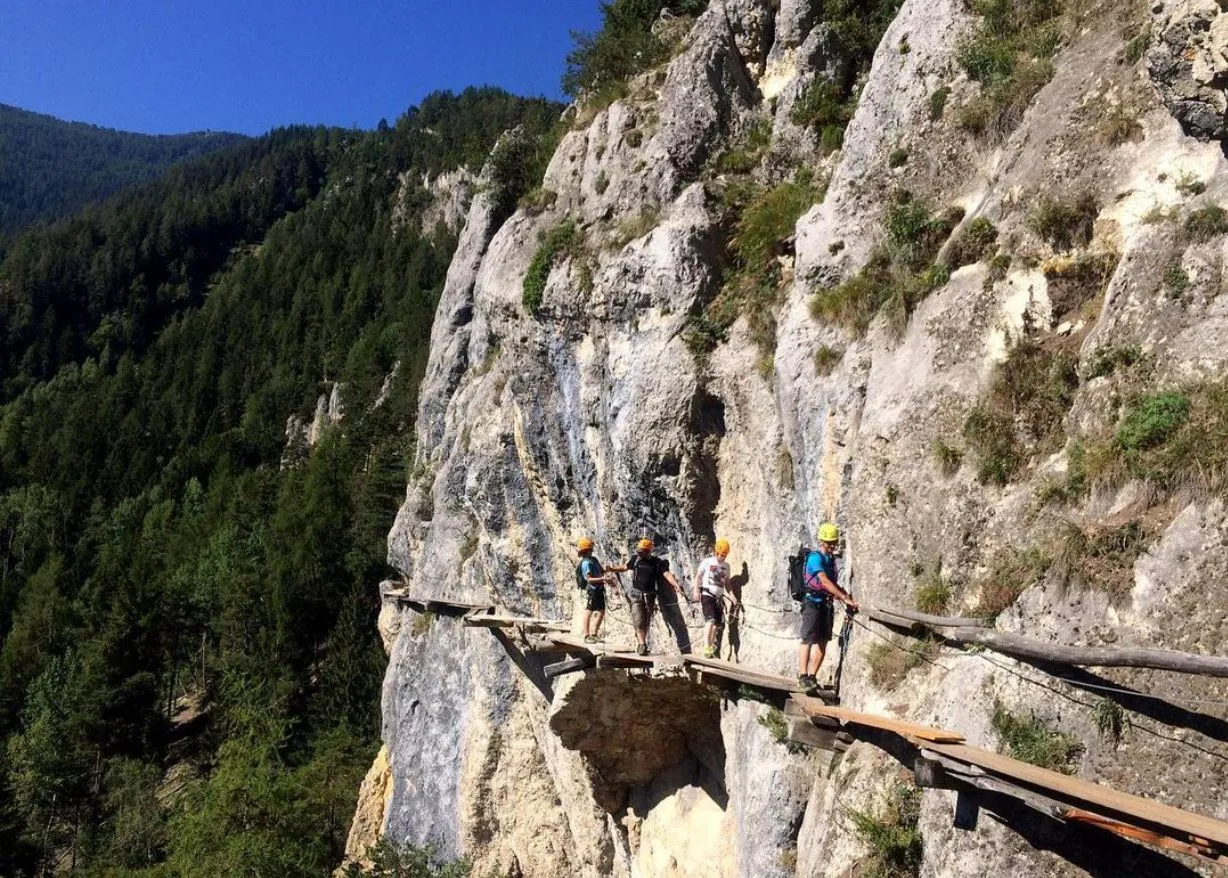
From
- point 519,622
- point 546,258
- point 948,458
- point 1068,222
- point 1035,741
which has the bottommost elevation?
point 519,622

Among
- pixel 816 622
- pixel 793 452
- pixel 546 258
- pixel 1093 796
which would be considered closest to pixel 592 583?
pixel 793 452

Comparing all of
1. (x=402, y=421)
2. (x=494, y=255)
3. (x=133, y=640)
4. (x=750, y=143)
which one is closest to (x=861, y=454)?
(x=750, y=143)

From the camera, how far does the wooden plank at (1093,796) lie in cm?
545

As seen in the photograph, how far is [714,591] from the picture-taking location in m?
14.0

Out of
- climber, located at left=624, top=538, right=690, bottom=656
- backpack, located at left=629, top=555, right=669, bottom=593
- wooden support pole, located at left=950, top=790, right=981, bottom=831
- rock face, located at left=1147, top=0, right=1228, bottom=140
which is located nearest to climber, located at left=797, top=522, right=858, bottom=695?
wooden support pole, located at left=950, top=790, right=981, bottom=831

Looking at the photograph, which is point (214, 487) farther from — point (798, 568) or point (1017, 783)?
point (1017, 783)

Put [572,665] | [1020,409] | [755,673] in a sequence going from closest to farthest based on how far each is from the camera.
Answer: [1020,409]
[755,673]
[572,665]

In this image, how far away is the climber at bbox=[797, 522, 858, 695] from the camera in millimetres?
10656

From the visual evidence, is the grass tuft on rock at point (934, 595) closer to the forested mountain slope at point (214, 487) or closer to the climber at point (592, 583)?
the climber at point (592, 583)

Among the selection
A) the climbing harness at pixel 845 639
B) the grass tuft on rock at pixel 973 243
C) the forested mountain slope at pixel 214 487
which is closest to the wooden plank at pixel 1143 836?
the climbing harness at pixel 845 639

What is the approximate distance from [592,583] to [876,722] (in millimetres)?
8790

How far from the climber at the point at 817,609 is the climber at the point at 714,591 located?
3.14 meters

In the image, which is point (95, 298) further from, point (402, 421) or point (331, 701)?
point (331, 701)

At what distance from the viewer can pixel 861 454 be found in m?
10.7
